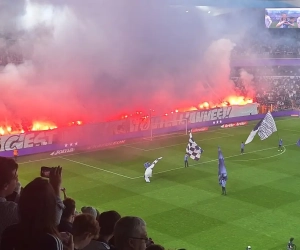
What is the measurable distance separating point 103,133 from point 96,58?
783cm

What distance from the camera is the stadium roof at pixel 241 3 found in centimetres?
3790

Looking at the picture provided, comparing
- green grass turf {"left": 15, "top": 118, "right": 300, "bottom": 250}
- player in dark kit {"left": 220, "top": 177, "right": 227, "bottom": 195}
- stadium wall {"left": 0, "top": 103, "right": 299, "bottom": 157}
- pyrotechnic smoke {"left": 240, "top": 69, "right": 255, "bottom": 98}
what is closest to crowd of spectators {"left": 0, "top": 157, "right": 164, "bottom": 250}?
green grass turf {"left": 15, "top": 118, "right": 300, "bottom": 250}

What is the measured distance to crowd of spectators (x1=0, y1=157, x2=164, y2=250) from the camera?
3258 mm

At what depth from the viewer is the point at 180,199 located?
56.4 feet

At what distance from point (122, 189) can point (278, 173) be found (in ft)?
22.4

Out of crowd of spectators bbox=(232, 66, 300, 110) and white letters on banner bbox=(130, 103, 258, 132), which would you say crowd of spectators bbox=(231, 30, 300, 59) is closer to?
crowd of spectators bbox=(232, 66, 300, 110)

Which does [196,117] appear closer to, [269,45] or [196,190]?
[196,190]

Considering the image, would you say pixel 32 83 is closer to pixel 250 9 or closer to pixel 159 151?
pixel 159 151

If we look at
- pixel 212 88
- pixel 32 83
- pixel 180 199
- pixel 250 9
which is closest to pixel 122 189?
pixel 180 199

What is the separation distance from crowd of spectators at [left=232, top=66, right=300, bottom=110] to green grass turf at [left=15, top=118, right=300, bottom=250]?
1459cm

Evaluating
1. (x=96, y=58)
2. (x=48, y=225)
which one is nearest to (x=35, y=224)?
Answer: (x=48, y=225)

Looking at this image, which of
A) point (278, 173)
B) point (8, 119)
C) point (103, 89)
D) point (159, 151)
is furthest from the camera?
point (103, 89)

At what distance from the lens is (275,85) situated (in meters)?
48.0

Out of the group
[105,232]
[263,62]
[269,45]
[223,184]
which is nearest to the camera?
[105,232]
